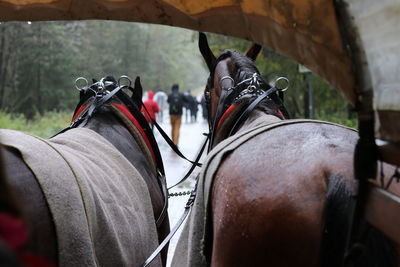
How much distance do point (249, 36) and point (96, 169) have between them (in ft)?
3.76

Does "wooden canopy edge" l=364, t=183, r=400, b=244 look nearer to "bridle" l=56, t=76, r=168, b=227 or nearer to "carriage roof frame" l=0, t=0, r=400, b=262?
"carriage roof frame" l=0, t=0, r=400, b=262

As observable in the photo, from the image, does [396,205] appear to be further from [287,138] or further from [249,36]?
[249,36]

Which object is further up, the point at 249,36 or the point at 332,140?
the point at 249,36

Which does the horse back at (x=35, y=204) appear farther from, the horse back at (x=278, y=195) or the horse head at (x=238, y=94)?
the horse head at (x=238, y=94)

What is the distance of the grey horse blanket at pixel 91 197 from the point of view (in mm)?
2070

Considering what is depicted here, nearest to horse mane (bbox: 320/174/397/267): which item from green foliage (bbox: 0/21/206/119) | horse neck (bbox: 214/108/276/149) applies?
horse neck (bbox: 214/108/276/149)

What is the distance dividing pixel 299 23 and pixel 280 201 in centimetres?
61

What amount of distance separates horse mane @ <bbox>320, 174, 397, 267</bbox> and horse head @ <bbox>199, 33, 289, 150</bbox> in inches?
51.1

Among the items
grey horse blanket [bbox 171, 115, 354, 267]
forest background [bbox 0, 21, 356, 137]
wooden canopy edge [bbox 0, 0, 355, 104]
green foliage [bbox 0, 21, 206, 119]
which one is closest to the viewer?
wooden canopy edge [bbox 0, 0, 355, 104]

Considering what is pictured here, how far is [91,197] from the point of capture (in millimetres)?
2316

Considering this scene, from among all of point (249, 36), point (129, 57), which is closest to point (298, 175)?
point (249, 36)

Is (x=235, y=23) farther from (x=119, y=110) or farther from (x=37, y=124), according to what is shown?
(x=37, y=124)

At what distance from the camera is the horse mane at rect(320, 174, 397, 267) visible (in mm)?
1710

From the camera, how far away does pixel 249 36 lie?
2084 millimetres
